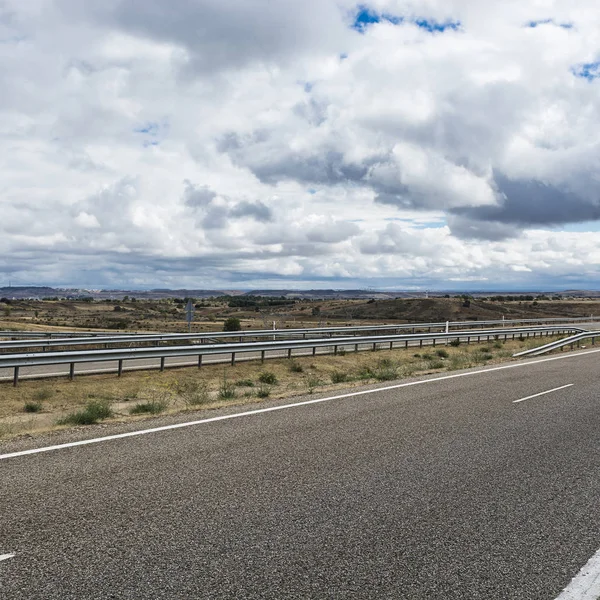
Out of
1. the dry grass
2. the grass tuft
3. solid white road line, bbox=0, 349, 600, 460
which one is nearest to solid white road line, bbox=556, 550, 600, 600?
solid white road line, bbox=0, 349, 600, 460

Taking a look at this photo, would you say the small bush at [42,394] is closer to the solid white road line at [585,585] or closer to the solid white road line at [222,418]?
the solid white road line at [222,418]

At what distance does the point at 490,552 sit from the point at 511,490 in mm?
1685

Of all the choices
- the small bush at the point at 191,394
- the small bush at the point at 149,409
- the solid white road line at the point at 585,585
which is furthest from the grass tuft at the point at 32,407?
the solid white road line at the point at 585,585

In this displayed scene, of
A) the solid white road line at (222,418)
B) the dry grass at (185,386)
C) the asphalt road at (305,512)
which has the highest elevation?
the asphalt road at (305,512)

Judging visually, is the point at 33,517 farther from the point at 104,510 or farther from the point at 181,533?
the point at 181,533

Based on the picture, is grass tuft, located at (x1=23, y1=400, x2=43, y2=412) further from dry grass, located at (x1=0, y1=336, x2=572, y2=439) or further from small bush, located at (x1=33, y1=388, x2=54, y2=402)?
small bush, located at (x1=33, y1=388, x2=54, y2=402)

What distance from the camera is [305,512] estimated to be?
5.40 meters

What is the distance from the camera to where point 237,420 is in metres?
9.80

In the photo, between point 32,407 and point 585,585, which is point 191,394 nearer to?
point 32,407

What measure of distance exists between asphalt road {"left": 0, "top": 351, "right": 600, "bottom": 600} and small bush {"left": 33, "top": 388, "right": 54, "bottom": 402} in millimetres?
5866

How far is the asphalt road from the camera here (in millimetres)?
4109

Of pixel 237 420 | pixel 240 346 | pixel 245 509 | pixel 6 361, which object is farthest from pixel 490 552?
pixel 240 346

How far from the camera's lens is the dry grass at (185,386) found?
1185 cm

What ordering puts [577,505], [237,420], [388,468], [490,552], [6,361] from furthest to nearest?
[6,361], [237,420], [388,468], [577,505], [490,552]
